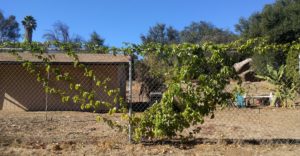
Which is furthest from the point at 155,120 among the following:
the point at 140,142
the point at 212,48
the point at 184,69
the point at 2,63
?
the point at 2,63

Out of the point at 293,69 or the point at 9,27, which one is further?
the point at 9,27

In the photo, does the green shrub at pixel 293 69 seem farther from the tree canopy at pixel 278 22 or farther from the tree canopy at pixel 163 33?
the tree canopy at pixel 163 33

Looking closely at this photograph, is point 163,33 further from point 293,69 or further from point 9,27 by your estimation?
point 293,69

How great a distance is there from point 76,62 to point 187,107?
90.7 inches

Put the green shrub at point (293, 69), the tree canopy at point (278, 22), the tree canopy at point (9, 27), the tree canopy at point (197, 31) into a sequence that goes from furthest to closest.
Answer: the tree canopy at point (9, 27) < the tree canopy at point (197, 31) < the tree canopy at point (278, 22) < the green shrub at point (293, 69)

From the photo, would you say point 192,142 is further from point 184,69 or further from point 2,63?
point 2,63

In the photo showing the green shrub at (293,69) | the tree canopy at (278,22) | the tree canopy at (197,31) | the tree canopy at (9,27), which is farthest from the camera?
the tree canopy at (9,27)

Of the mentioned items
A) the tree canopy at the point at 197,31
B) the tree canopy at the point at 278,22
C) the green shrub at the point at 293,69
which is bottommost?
the green shrub at the point at 293,69

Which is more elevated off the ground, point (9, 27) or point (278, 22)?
point (9, 27)

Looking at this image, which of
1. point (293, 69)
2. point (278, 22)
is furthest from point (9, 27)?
point (293, 69)

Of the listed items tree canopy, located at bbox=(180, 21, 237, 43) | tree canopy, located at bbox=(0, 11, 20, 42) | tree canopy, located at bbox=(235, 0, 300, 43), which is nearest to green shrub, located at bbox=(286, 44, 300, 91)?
tree canopy, located at bbox=(235, 0, 300, 43)

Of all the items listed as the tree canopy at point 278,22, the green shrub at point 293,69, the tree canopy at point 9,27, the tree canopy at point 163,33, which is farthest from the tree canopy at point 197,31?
the green shrub at point 293,69

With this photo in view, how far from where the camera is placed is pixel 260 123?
12.2m

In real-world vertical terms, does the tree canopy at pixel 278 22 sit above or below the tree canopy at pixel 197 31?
below
